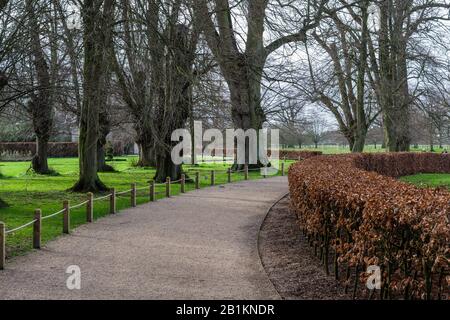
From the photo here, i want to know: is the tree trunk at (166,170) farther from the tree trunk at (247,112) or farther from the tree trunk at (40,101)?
the tree trunk at (247,112)

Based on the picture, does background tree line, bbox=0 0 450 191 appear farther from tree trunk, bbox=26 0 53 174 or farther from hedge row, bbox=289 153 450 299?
hedge row, bbox=289 153 450 299

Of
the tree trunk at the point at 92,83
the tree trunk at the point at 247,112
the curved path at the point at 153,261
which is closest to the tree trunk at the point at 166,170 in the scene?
the tree trunk at the point at 92,83

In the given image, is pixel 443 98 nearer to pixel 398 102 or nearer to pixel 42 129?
pixel 398 102

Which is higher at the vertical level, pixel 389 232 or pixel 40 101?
pixel 40 101

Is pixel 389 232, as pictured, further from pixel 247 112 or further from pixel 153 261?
pixel 247 112

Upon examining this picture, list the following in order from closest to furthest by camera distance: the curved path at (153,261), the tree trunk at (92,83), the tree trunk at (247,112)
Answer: the curved path at (153,261) → the tree trunk at (92,83) → the tree trunk at (247,112)

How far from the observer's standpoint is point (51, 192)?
20109 millimetres

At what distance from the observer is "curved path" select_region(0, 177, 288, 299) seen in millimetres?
6887

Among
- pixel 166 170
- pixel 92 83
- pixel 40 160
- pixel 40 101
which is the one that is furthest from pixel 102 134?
pixel 92 83

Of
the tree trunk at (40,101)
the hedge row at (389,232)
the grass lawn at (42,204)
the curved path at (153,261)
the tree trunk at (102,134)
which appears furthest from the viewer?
the tree trunk at (102,134)

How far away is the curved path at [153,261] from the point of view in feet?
22.6

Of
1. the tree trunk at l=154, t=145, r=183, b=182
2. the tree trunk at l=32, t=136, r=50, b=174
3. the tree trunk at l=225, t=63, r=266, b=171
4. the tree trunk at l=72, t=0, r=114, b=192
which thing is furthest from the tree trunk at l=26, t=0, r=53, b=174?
the tree trunk at l=225, t=63, r=266, b=171

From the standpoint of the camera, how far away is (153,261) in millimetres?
8680
